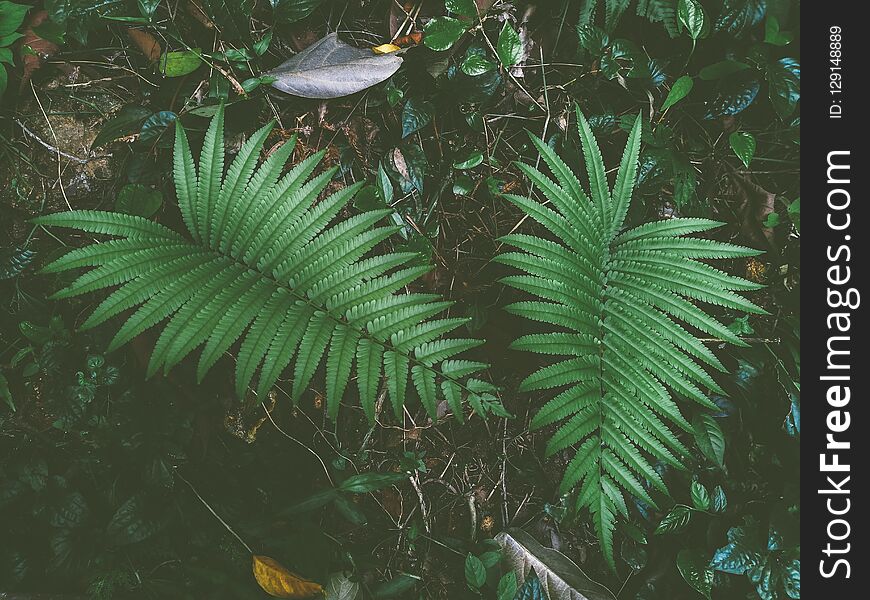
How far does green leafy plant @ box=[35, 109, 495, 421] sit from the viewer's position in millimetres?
2008

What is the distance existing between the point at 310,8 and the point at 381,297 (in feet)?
3.96

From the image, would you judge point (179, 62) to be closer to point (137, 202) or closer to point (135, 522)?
point (137, 202)

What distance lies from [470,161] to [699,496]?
5.49 ft

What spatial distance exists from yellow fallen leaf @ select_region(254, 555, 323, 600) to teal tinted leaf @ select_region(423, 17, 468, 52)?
2.12 m

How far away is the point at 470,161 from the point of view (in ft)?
8.39

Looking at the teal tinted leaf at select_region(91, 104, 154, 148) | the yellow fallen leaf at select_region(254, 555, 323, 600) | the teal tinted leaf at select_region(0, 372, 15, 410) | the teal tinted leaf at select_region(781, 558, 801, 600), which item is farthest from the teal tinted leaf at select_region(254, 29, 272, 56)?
the teal tinted leaf at select_region(781, 558, 801, 600)

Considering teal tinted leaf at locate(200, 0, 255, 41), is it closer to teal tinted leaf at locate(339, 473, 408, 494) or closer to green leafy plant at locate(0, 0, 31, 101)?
green leafy plant at locate(0, 0, 31, 101)

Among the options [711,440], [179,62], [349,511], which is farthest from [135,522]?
[711,440]

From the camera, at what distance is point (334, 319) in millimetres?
2084

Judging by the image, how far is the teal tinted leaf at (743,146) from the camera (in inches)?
99.0

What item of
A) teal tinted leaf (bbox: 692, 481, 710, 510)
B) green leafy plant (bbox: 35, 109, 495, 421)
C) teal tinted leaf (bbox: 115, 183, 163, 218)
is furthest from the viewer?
teal tinted leaf (bbox: 692, 481, 710, 510)

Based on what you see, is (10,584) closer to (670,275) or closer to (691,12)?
(670,275)

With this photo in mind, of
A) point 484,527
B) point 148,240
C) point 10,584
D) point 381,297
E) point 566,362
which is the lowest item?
point 10,584
